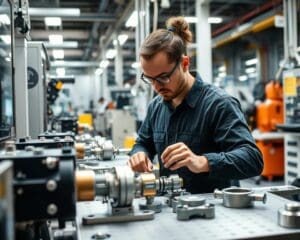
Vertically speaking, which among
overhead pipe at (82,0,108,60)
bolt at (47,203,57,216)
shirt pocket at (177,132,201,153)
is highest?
overhead pipe at (82,0,108,60)

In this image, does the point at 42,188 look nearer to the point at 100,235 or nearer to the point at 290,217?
the point at 100,235

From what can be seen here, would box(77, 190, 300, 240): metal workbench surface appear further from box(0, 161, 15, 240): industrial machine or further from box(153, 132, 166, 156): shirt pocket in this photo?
box(153, 132, 166, 156): shirt pocket

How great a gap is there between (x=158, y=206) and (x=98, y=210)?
0.47ft

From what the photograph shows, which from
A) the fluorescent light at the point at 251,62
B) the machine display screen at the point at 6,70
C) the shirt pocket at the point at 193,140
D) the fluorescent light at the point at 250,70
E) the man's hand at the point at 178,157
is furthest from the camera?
the fluorescent light at the point at 250,70

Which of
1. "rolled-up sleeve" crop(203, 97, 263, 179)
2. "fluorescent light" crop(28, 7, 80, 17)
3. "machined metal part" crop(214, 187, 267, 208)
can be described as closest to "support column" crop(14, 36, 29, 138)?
"rolled-up sleeve" crop(203, 97, 263, 179)

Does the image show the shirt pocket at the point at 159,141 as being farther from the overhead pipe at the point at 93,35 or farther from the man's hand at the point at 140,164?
the overhead pipe at the point at 93,35

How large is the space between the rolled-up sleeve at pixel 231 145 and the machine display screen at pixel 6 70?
67cm

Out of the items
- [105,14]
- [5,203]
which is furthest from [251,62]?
[5,203]

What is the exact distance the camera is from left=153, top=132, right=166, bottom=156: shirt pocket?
5.02 ft

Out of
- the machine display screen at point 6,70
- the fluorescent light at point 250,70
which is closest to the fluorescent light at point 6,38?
the machine display screen at point 6,70

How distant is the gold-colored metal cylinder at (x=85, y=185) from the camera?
0.72 m

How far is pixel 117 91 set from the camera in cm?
697

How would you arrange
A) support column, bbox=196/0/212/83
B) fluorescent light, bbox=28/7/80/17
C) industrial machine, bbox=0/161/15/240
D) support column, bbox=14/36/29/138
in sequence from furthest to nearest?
fluorescent light, bbox=28/7/80/17
support column, bbox=196/0/212/83
support column, bbox=14/36/29/138
industrial machine, bbox=0/161/15/240

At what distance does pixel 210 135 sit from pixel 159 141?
230 mm
